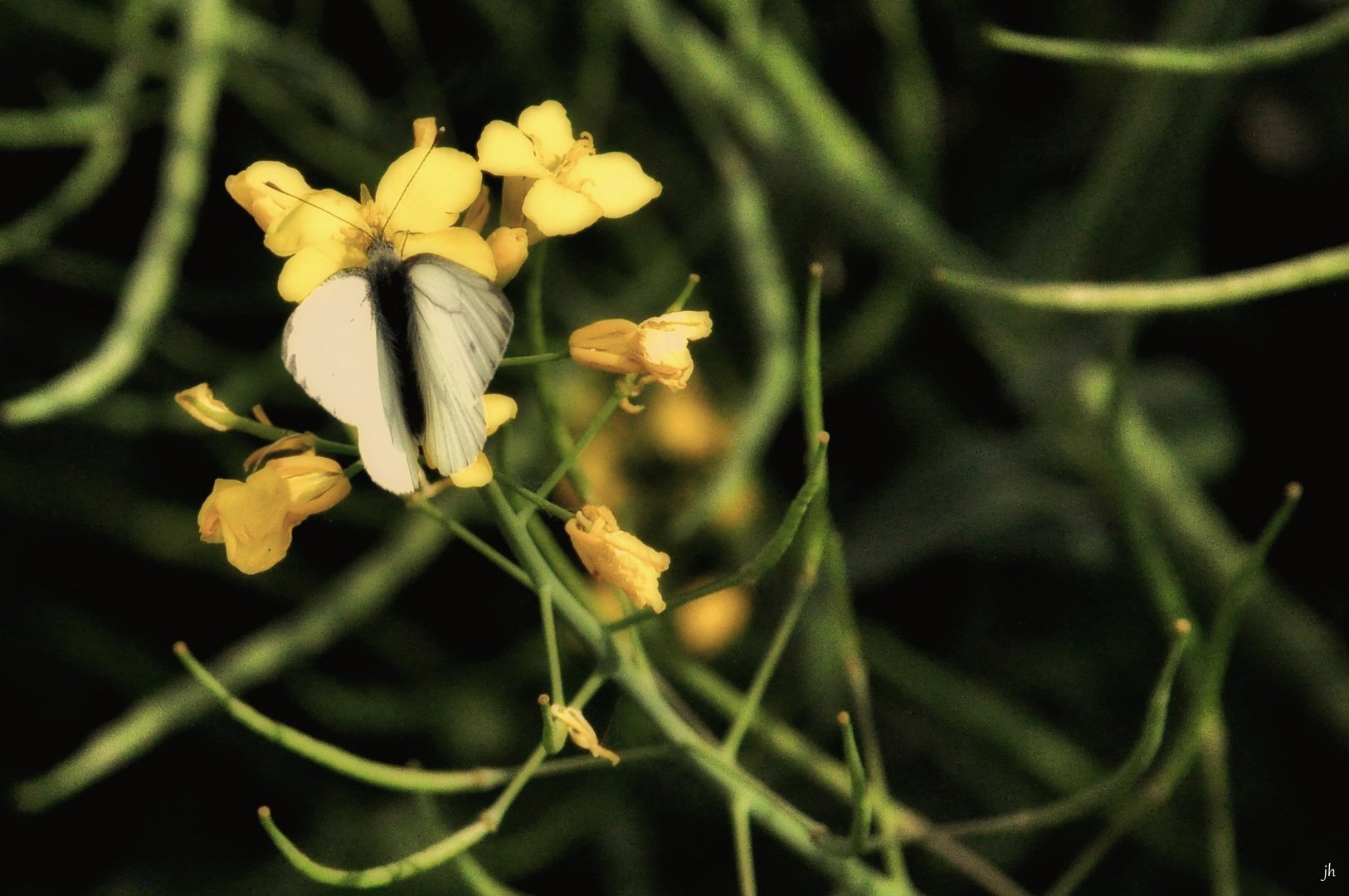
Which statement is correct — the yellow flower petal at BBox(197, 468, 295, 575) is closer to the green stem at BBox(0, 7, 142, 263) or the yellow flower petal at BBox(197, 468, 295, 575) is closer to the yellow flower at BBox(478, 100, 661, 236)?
the yellow flower at BBox(478, 100, 661, 236)

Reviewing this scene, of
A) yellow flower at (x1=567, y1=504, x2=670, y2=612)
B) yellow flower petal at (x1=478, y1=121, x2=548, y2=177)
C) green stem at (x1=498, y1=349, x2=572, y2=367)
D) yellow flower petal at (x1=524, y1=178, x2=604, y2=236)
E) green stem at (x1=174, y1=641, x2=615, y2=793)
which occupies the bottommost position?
green stem at (x1=174, y1=641, x2=615, y2=793)

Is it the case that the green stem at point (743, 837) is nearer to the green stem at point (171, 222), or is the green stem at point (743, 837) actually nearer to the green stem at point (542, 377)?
the green stem at point (542, 377)

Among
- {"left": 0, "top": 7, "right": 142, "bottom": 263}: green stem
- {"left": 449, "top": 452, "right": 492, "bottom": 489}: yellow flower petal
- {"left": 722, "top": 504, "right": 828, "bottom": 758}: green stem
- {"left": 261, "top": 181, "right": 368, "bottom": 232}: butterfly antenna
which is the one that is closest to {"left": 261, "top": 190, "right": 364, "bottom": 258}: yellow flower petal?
{"left": 261, "top": 181, "right": 368, "bottom": 232}: butterfly antenna

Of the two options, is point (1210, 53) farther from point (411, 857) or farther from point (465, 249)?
point (411, 857)

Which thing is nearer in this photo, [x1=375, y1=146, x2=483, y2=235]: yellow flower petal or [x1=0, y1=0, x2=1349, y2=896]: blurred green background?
[x1=375, y1=146, x2=483, y2=235]: yellow flower petal

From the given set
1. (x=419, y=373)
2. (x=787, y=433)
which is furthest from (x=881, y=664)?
(x=419, y=373)

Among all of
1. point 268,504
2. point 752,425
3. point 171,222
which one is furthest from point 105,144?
point 268,504

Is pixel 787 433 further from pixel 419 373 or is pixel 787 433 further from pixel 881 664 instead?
pixel 419 373

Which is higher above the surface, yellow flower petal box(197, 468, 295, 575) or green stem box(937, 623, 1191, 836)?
yellow flower petal box(197, 468, 295, 575)
